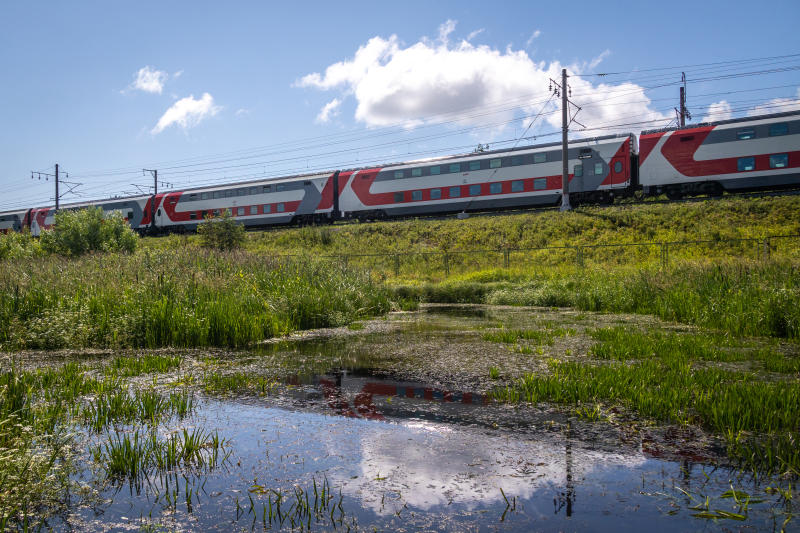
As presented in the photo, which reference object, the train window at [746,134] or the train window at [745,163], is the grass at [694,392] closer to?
the train window at [745,163]

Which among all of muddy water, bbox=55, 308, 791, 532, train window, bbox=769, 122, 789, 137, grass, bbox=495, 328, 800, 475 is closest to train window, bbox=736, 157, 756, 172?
train window, bbox=769, 122, 789, 137

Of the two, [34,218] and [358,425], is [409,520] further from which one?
[34,218]

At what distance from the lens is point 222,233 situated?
3119 cm

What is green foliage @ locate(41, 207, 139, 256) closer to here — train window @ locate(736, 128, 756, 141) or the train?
the train

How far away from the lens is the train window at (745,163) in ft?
78.3

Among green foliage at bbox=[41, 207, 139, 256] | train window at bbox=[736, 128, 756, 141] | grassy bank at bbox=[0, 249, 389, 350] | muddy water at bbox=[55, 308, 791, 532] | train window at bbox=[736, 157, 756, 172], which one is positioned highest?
train window at bbox=[736, 128, 756, 141]

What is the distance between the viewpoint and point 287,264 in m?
13.7

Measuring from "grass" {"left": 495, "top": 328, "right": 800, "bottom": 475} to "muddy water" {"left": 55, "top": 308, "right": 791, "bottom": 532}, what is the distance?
30 cm

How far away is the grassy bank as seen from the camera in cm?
868

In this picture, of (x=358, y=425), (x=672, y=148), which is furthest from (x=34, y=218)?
(x=358, y=425)

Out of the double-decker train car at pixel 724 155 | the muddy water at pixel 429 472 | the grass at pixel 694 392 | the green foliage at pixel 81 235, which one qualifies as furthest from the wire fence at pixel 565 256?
the muddy water at pixel 429 472

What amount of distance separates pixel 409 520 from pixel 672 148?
27.0m

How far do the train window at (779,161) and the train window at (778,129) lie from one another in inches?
37.0

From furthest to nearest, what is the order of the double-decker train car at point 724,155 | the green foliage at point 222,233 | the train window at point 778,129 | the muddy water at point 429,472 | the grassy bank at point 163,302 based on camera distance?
the green foliage at point 222,233 → the double-decker train car at point 724,155 → the train window at point 778,129 → the grassy bank at point 163,302 → the muddy water at point 429,472
